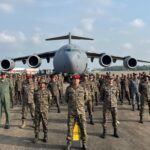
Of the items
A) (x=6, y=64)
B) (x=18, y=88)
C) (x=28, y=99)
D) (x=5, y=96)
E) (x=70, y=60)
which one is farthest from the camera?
(x=6, y=64)

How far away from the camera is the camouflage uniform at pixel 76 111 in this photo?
7957 millimetres

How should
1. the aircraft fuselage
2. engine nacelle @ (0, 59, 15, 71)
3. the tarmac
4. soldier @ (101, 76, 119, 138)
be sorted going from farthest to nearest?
engine nacelle @ (0, 59, 15, 71) < the aircraft fuselage < soldier @ (101, 76, 119, 138) < the tarmac

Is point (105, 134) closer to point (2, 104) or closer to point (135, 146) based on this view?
point (135, 146)

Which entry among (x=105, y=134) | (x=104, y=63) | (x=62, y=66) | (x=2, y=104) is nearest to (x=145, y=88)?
(x=105, y=134)

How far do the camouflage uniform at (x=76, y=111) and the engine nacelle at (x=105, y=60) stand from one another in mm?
17083

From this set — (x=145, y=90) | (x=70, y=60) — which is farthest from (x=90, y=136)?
(x=70, y=60)

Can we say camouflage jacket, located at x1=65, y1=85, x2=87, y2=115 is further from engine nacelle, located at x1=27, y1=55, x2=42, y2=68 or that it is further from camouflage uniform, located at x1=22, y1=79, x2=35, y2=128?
engine nacelle, located at x1=27, y1=55, x2=42, y2=68

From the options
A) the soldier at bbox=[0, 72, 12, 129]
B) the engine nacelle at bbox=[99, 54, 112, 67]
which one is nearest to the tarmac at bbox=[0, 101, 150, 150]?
the soldier at bbox=[0, 72, 12, 129]

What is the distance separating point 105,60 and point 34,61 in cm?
543

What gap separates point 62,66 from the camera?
22.1m

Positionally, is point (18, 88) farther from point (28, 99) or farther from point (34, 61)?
point (34, 61)

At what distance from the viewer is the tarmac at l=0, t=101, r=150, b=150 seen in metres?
8.32

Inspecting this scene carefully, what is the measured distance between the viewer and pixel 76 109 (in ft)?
26.3

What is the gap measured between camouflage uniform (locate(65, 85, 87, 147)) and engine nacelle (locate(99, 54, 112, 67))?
1708 cm
